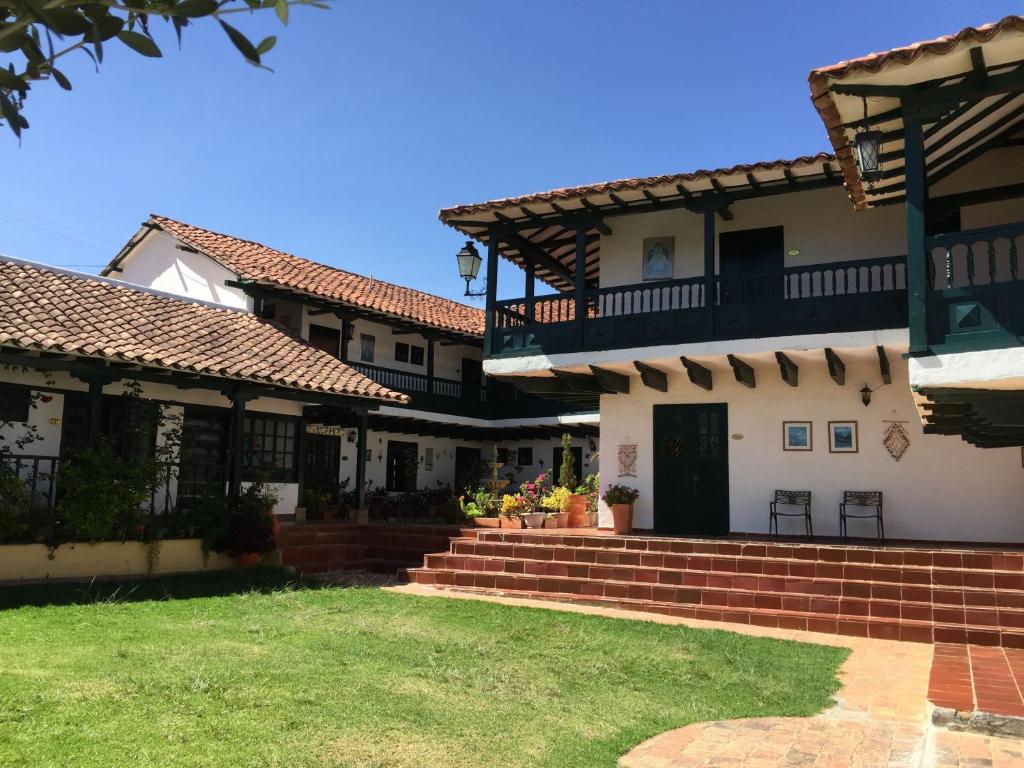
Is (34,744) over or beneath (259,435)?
beneath

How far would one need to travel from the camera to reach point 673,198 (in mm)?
12836

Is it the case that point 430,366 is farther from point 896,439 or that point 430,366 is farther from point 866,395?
point 896,439

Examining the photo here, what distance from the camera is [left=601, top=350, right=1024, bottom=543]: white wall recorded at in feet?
37.7

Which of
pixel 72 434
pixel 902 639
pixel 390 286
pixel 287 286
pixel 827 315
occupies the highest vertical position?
pixel 390 286

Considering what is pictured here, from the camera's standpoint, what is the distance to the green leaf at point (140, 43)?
1606 millimetres

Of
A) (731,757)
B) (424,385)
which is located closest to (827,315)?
(731,757)

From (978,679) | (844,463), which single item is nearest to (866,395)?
(844,463)

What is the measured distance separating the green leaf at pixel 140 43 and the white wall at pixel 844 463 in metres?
11.7

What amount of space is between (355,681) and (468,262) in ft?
28.0

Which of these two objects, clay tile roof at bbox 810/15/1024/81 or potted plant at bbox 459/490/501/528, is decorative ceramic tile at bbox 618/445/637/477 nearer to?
potted plant at bbox 459/490/501/528

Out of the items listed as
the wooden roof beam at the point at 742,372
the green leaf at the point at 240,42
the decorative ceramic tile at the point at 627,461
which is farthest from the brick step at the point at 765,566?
the green leaf at the point at 240,42

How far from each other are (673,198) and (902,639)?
7.13 m

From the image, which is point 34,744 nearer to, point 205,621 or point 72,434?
point 205,621

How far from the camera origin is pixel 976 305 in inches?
308
